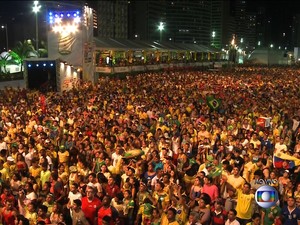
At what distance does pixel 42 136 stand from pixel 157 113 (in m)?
4.45

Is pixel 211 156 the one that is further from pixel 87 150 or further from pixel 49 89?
pixel 49 89

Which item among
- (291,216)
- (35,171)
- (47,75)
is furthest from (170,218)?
(47,75)

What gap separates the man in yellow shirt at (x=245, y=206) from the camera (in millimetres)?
6676

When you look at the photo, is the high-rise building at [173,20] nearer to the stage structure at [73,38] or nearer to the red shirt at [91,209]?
the stage structure at [73,38]

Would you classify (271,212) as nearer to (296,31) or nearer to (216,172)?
(216,172)

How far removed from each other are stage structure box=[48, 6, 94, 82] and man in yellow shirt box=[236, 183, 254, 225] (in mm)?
21302

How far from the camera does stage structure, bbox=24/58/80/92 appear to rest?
978 inches

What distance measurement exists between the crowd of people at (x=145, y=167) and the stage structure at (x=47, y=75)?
405 inches

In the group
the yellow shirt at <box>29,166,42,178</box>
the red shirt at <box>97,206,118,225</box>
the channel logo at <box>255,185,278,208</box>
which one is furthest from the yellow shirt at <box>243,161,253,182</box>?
the yellow shirt at <box>29,166,42,178</box>

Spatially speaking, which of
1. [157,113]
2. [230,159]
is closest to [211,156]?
[230,159]

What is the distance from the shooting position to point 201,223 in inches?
247

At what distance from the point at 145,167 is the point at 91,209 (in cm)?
192

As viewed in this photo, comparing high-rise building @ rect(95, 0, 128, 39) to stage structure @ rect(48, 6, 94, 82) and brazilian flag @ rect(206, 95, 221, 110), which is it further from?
brazilian flag @ rect(206, 95, 221, 110)

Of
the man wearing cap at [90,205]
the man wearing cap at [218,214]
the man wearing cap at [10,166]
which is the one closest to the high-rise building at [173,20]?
the man wearing cap at [10,166]
